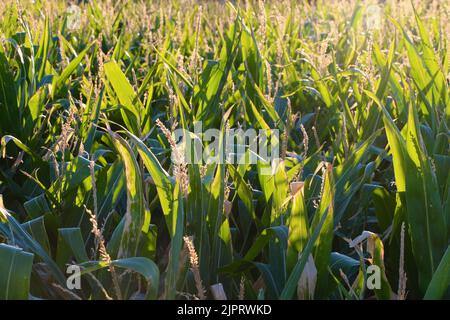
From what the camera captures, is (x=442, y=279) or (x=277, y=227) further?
(x=277, y=227)

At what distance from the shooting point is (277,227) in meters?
0.97

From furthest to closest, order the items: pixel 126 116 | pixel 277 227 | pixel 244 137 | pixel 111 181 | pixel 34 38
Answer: pixel 34 38
pixel 126 116
pixel 244 137
pixel 111 181
pixel 277 227

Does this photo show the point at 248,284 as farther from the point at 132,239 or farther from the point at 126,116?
the point at 126,116

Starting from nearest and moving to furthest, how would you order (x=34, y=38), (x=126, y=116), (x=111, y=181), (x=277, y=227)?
(x=277, y=227), (x=111, y=181), (x=126, y=116), (x=34, y=38)

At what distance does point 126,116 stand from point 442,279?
0.91 meters

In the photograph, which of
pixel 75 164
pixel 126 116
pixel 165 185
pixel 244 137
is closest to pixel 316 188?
pixel 244 137

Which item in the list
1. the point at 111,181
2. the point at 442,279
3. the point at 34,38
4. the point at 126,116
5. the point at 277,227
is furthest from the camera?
the point at 34,38

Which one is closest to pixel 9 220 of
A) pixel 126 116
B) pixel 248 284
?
pixel 248 284

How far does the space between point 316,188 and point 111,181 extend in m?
0.38

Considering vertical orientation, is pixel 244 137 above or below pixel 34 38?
below

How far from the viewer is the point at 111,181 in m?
1.21

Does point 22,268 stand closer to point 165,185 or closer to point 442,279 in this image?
point 165,185
